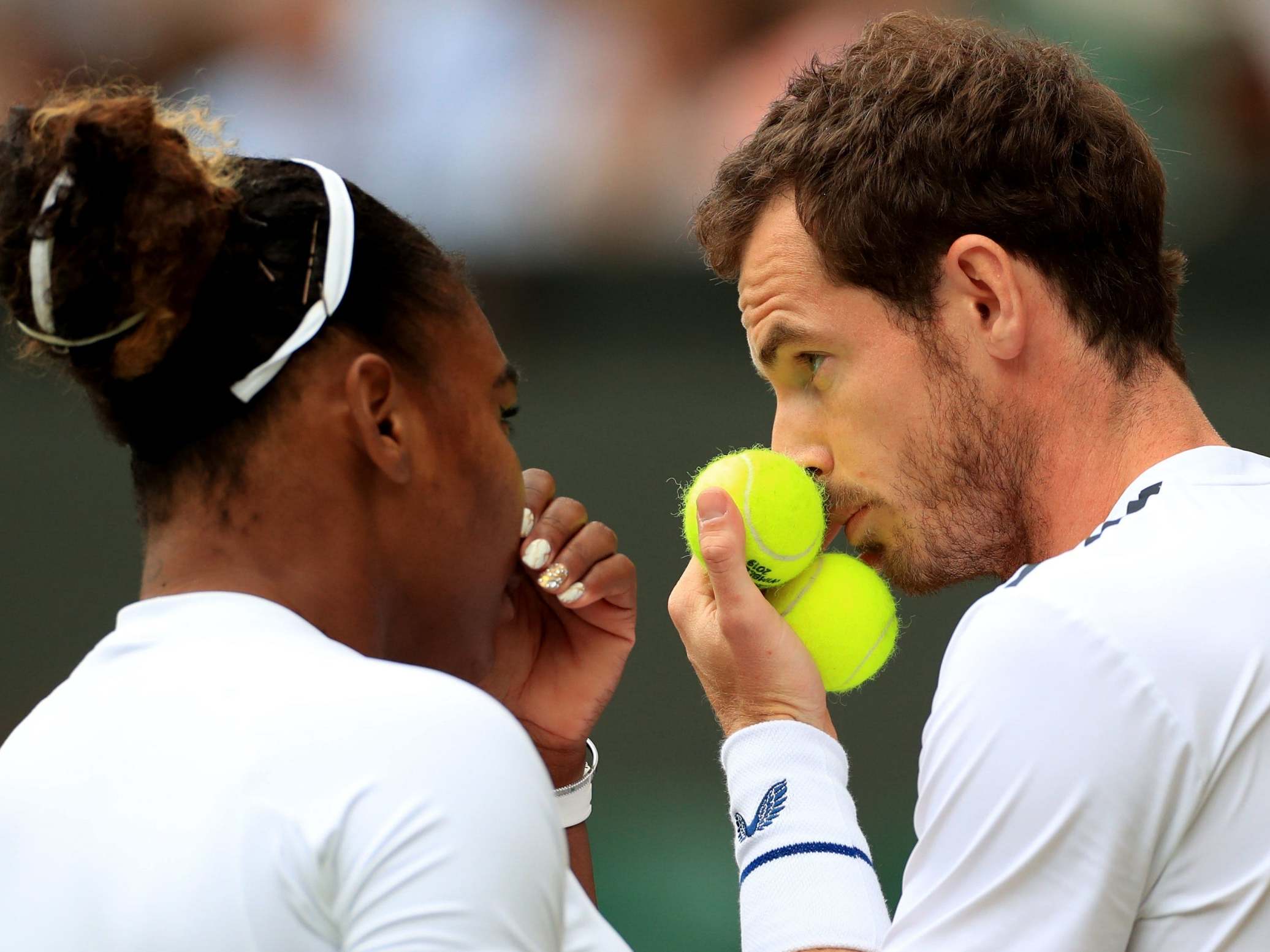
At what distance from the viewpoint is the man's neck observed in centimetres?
208

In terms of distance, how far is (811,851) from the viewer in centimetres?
209

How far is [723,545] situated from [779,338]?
358 millimetres

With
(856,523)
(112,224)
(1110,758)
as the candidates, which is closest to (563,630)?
(856,523)

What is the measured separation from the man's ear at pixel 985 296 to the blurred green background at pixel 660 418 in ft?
7.94

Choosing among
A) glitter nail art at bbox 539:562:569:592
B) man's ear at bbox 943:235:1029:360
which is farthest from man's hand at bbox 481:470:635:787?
man's ear at bbox 943:235:1029:360

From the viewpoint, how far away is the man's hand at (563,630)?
2240mm

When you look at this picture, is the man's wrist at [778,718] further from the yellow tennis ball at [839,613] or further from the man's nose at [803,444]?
the man's nose at [803,444]

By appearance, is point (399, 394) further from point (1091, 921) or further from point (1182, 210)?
point (1182, 210)

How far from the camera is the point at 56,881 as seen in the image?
1.20 m

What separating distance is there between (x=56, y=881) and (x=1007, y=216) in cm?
167

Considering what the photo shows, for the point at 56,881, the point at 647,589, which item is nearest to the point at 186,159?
the point at 56,881

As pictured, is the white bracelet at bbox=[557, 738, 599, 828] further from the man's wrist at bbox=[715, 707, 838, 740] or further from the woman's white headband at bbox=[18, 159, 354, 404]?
the woman's white headband at bbox=[18, 159, 354, 404]

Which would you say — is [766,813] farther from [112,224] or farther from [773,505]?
[112,224]

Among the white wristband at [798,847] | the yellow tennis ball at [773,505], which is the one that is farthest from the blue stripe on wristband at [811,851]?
the yellow tennis ball at [773,505]
